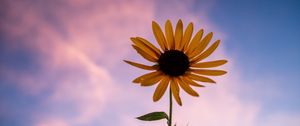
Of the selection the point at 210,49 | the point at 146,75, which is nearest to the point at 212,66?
the point at 210,49

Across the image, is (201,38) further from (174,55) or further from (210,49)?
(174,55)

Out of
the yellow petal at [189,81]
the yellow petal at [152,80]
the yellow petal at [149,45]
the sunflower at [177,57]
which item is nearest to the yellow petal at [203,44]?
the sunflower at [177,57]

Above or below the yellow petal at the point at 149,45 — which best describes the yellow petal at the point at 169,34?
above

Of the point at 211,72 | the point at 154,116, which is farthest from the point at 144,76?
the point at 211,72

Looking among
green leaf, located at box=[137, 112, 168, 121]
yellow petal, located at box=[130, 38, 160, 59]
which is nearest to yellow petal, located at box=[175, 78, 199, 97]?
yellow petal, located at box=[130, 38, 160, 59]

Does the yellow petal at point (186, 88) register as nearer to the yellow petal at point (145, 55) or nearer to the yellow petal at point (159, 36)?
the yellow petal at point (145, 55)

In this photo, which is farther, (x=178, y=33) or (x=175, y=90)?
(x=178, y=33)

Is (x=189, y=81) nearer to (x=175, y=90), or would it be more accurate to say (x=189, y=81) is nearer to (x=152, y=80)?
(x=175, y=90)
